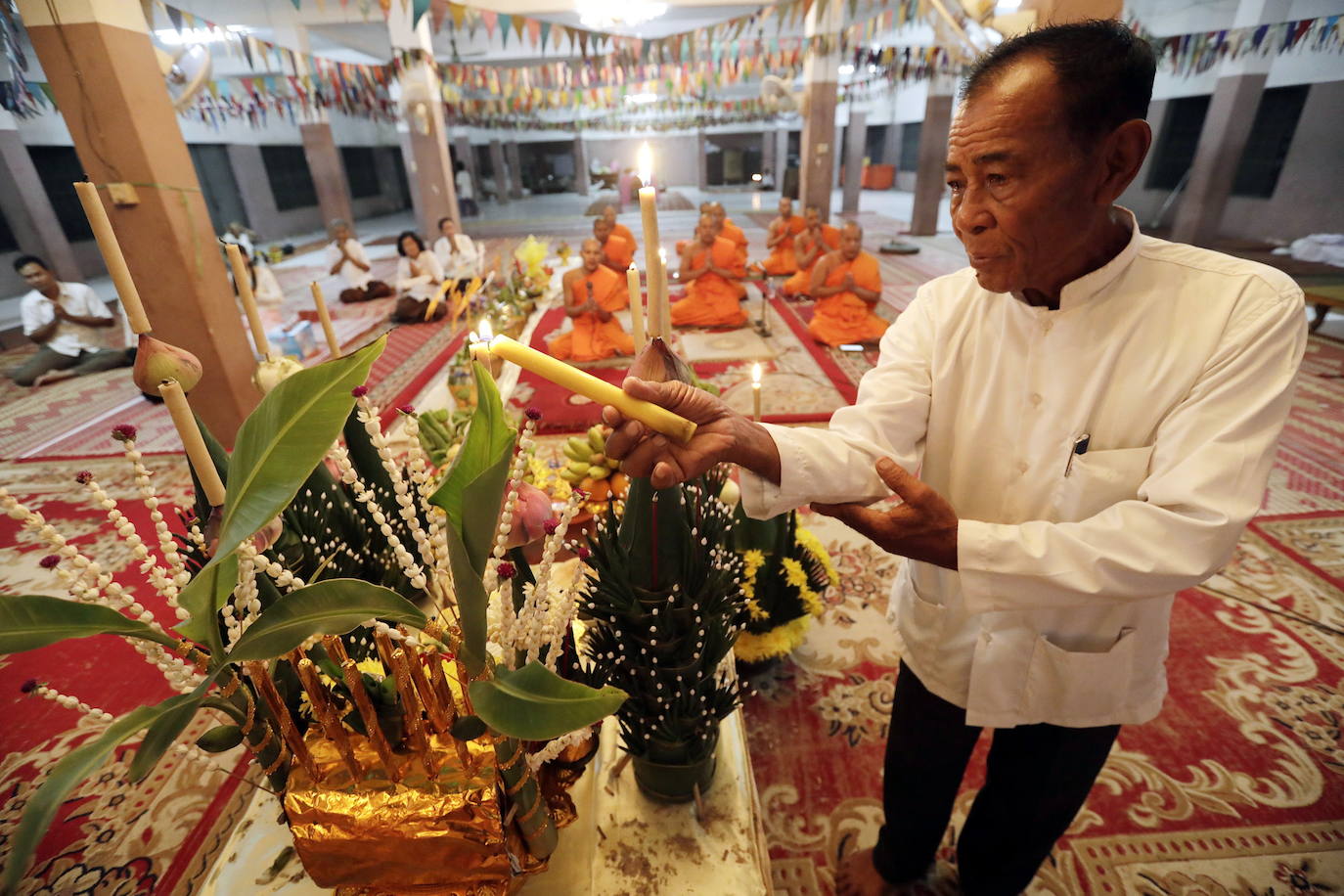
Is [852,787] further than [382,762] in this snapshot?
Yes

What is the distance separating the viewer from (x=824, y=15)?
27.9 ft

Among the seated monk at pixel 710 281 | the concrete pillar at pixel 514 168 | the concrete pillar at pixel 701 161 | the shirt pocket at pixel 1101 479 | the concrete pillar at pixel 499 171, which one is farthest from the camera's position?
the concrete pillar at pixel 701 161

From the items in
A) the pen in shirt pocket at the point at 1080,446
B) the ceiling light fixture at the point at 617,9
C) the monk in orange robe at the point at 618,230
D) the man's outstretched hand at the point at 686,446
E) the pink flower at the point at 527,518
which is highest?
the ceiling light fixture at the point at 617,9

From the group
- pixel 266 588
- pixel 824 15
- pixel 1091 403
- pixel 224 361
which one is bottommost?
pixel 224 361

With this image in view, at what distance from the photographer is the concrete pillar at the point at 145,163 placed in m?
3.06

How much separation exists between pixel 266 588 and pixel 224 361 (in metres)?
3.58

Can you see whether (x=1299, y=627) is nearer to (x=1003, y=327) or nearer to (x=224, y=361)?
(x=1003, y=327)

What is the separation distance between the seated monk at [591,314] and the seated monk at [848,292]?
1.66 meters

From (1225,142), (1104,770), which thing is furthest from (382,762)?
(1225,142)

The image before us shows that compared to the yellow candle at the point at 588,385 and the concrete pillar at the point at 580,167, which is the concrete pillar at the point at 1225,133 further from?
the concrete pillar at the point at 580,167

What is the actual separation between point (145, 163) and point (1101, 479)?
433cm

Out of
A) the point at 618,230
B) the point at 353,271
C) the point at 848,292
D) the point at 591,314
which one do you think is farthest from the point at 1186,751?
the point at 353,271

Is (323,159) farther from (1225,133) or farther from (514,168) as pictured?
(1225,133)

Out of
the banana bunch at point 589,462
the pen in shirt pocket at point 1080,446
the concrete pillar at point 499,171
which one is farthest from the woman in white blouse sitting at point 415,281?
the concrete pillar at point 499,171
